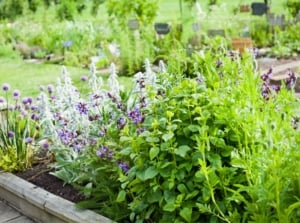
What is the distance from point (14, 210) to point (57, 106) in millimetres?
652

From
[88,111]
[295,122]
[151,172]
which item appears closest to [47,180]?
[88,111]

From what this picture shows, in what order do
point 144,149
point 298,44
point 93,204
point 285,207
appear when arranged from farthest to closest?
1. point 298,44
2. point 93,204
3. point 144,149
4. point 285,207

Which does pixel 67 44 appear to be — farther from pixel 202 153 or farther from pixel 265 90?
pixel 202 153

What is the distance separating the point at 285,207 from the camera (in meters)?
1.97

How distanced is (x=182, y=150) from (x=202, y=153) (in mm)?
158

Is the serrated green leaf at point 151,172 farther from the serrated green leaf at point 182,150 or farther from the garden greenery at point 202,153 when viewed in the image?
the serrated green leaf at point 182,150

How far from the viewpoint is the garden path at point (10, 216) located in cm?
306

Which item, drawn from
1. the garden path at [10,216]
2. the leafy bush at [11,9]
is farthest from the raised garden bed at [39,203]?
the leafy bush at [11,9]

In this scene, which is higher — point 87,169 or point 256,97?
point 256,97

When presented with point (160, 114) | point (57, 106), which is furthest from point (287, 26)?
point (160, 114)

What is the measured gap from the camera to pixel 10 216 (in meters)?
3.12

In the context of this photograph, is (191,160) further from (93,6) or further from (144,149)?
(93,6)

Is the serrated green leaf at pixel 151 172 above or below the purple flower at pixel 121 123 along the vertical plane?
below

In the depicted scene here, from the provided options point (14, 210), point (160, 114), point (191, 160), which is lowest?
point (14, 210)
